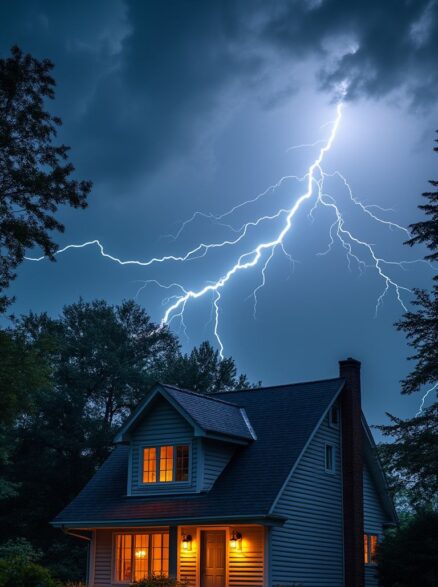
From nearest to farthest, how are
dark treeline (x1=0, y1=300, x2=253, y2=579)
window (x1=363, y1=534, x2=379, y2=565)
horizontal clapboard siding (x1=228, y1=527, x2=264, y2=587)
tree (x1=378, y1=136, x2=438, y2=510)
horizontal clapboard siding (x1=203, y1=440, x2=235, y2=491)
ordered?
1. horizontal clapboard siding (x1=228, y1=527, x2=264, y2=587)
2. horizontal clapboard siding (x1=203, y1=440, x2=235, y2=491)
3. tree (x1=378, y1=136, x2=438, y2=510)
4. window (x1=363, y1=534, x2=379, y2=565)
5. dark treeline (x1=0, y1=300, x2=253, y2=579)

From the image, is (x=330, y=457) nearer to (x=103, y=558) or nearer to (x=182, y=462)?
(x=182, y=462)

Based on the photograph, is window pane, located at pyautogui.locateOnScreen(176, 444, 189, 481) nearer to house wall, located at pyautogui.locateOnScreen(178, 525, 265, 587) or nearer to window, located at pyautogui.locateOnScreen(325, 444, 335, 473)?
house wall, located at pyautogui.locateOnScreen(178, 525, 265, 587)

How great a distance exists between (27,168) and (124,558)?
1363 cm

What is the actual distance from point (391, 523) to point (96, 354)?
22.8 metres

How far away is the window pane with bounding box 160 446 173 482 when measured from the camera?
87.9ft

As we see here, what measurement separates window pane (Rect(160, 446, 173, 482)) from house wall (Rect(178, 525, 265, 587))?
2.40 meters

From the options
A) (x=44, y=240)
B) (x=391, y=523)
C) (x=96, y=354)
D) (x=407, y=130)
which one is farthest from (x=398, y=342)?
(x=44, y=240)

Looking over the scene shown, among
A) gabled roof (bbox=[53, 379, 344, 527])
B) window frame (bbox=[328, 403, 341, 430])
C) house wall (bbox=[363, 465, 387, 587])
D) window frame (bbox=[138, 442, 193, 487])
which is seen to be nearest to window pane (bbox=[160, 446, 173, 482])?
window frame (bbox=[138, 442, 193, 487])

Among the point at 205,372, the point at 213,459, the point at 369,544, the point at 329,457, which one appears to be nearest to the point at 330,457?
the point at 329,457

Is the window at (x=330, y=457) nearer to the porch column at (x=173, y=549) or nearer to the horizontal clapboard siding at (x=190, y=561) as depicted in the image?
the horizontal clapboard siding at (x=190, y=561)

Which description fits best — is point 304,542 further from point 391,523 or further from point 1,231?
point 1,231

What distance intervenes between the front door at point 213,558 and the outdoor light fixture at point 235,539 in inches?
19.0

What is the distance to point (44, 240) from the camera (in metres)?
21.6

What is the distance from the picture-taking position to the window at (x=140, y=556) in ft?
85.7
